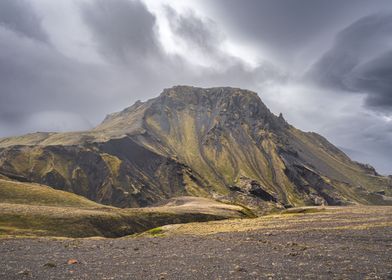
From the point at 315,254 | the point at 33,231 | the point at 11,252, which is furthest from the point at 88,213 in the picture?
the point at 315,254

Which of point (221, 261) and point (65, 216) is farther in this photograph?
point (65, 216)

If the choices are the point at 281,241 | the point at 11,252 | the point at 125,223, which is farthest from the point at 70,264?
the point at 125,223

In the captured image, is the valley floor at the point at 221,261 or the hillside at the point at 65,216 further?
the hillside at the point at 65,216

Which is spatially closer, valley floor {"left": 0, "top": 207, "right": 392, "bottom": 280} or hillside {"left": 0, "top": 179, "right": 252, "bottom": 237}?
valley floor {"left": 0, "top": 207, "right": 392, "bottom": 280}

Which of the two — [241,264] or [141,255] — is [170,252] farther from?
[241,264]

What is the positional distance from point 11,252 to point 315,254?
95.7 feet

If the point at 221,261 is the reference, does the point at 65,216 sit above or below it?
above

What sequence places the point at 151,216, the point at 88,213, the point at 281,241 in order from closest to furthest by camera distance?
1. the point at 281,241
2. the point at 88,213
3. the point at 151,216

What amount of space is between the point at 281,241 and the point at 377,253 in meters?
13.5

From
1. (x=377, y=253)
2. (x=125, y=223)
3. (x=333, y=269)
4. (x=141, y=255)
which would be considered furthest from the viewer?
(x=125, y=223)

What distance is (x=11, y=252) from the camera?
125 feet

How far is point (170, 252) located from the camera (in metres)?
39.4

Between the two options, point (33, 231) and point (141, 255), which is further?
A: point (33, 231)

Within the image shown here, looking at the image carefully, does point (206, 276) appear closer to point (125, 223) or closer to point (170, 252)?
point (170, 252)
